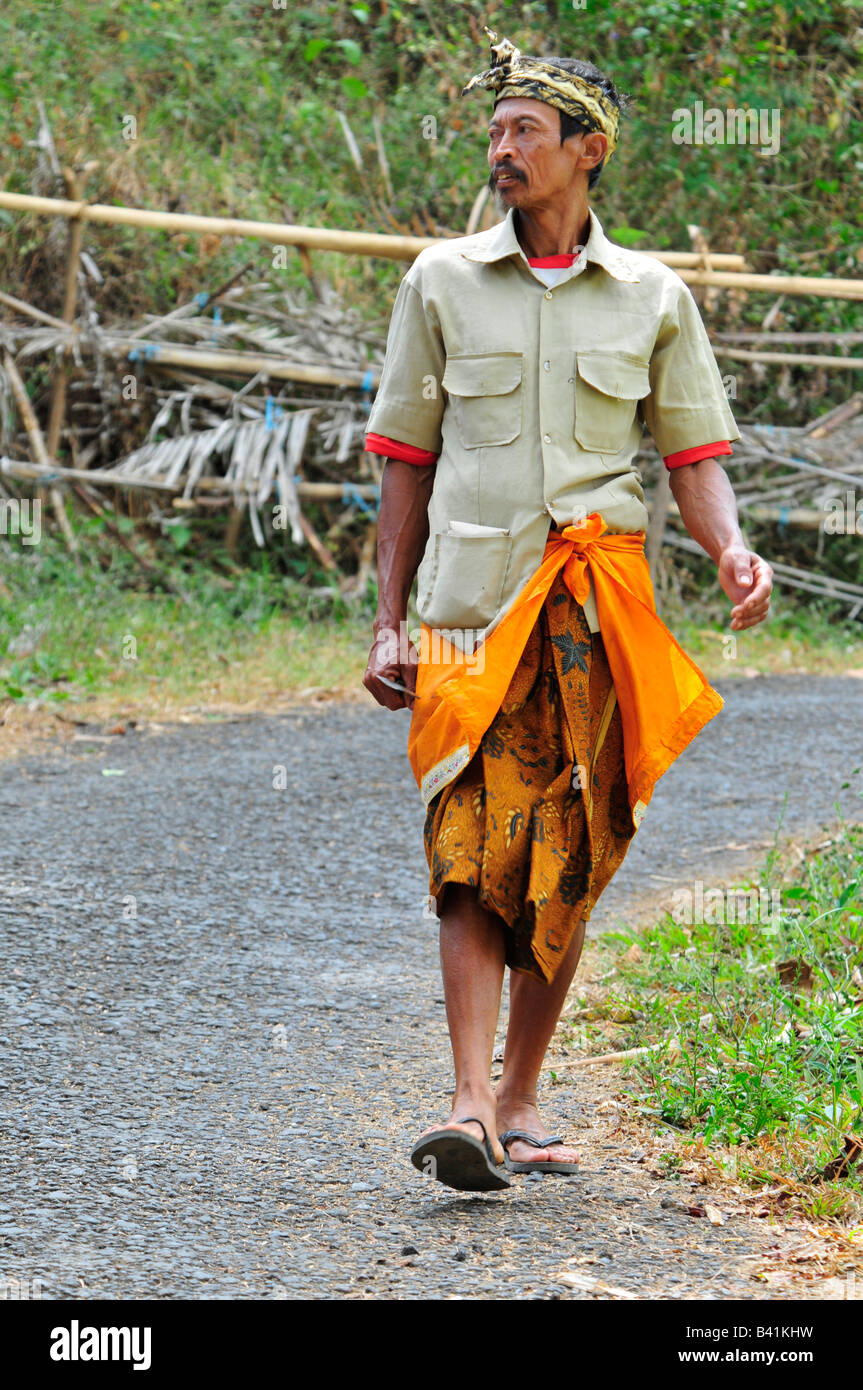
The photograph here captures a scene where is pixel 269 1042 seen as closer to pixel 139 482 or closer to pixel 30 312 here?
pixel 139 482

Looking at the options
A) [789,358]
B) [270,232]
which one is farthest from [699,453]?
[789,358]

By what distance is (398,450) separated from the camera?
2.99 m

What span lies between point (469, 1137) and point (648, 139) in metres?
10.2

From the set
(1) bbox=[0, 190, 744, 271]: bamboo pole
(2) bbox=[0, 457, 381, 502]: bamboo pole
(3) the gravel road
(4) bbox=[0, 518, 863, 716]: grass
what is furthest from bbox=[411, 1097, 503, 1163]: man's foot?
(2) bbox=[0, 457, 381, 502]: bamboo pole

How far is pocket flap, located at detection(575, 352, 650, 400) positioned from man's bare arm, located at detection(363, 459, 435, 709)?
363 mm

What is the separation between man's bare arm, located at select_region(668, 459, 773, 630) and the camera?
275 centimetres

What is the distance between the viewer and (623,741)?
2967mm

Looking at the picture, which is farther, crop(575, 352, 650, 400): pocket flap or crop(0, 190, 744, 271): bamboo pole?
crop(0, 190, 744, 271): bamboo pole

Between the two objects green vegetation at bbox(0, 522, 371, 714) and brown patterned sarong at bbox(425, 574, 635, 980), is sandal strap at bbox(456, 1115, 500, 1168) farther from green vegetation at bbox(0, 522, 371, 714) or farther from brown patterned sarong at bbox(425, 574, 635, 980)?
green vegetation at bbox(0, 522, 371, 714)

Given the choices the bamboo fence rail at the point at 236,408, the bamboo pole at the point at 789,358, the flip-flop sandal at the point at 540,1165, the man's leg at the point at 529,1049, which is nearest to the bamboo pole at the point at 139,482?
the bamboo fence rail at the point at 236,408

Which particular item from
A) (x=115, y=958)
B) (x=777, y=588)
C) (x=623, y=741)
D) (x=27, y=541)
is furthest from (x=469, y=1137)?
(x=777, y=588)

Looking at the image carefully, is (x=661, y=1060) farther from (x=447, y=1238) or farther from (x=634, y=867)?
(x=634, y=867)

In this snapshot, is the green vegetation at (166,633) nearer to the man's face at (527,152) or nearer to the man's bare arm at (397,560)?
the man's bare arm at (397,560)

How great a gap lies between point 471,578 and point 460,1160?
3.36ft
